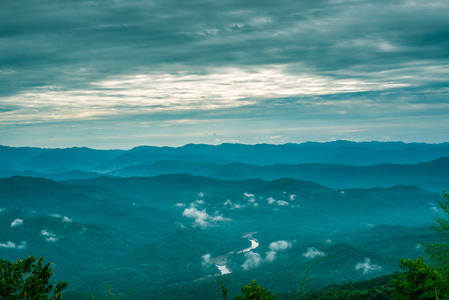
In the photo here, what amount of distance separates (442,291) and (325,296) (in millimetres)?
157262

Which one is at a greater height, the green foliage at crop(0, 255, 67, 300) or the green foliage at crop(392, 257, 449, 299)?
the green foliage at crop(0, 255, 67, 300)

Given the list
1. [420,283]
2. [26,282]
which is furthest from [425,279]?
[26,282]

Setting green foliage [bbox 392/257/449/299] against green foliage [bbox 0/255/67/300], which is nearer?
green foliage [bbox 0/255/67/300]

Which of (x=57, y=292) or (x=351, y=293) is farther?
(x=351, y=293)

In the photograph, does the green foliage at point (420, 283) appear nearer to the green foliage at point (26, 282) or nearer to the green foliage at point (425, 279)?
the green foliage at point (425, 279)

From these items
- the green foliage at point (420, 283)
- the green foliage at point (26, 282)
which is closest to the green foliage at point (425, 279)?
the green foliage at point (420, 283)

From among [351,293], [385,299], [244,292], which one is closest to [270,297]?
[244,292]

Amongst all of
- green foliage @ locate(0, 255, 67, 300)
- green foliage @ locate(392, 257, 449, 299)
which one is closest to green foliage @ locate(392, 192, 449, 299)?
green foliage @ locate(392, 257, 449, 299)

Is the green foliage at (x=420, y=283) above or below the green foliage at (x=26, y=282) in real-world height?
below

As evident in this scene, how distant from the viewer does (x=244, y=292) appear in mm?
46344

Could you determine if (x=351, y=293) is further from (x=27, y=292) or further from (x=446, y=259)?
(x=27, y=292)

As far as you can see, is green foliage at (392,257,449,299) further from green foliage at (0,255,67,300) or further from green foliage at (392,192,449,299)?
green foliage at (0,255,67,300)

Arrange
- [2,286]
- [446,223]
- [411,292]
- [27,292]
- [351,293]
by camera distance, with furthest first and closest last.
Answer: [351,293] < [446,223] < [411,292] < [27,292] < [2,286]

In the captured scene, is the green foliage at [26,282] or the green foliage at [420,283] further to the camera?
the green foliage at [420,283]
